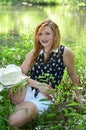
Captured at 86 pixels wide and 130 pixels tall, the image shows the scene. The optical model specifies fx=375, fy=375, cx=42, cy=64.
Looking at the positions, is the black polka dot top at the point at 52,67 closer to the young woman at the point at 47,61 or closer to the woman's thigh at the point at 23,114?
the young woman at the point at 47,61

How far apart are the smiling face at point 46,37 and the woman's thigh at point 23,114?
2.05 feet

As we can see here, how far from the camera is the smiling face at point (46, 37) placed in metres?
3.17

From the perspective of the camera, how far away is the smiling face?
3166 millimetres

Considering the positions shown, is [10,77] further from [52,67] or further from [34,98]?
[52,67]

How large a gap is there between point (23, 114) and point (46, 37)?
0.78 metres

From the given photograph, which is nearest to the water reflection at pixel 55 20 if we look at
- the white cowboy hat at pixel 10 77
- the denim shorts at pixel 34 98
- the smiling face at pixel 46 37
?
the smiling face at pixel 46 37

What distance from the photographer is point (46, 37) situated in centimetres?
317

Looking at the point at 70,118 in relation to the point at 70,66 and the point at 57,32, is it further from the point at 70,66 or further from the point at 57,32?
the point at 57,32

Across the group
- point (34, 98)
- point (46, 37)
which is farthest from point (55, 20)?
point (34, 98)

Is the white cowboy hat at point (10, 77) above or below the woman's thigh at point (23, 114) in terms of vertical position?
above

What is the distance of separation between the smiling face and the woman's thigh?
62cm

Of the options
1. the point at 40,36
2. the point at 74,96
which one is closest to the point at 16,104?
the point at 74,96

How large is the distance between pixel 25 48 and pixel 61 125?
5.01 ft

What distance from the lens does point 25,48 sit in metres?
3.85
